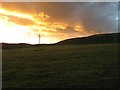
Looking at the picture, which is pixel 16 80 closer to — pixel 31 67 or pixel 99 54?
pixel 31 67

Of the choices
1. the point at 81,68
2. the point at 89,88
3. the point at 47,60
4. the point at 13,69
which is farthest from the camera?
the point at 47,60

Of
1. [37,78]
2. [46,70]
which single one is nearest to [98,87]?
[37,78]

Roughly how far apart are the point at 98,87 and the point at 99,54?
120 feet

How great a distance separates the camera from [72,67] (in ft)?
215

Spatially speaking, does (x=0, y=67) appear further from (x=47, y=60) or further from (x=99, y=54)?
(x=99, y=54)

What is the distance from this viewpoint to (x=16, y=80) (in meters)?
55.7

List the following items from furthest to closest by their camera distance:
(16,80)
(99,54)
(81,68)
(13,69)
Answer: (99,54) → (13,69) → (81,68) → (16,80)

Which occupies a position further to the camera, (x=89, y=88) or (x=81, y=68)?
(x=81, y=68)

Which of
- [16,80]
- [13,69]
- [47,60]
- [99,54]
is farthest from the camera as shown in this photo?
[99,54]

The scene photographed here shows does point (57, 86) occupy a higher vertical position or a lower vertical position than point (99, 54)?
lower

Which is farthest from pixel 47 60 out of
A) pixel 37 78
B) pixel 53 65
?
pixel 37 78

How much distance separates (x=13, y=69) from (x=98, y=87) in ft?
90.5

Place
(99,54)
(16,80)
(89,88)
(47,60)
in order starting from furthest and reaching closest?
(99,54) < (47,60) < (16,80) < (89,88)

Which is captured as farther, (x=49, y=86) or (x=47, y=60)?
(x=47, y=60)
